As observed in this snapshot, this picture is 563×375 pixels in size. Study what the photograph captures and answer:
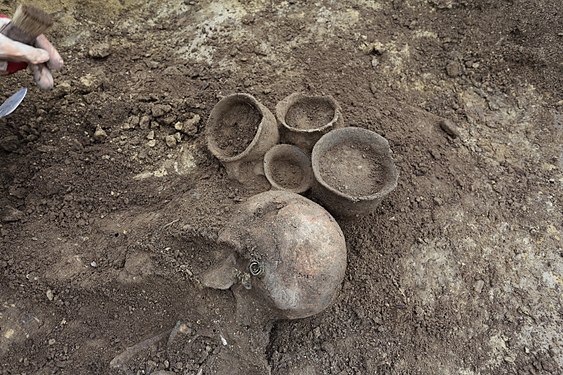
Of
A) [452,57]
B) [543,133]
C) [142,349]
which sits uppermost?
[452,57]

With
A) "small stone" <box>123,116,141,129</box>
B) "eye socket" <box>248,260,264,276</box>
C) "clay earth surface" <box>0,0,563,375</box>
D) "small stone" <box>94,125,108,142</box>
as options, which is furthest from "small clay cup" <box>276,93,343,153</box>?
"small stone" <box>94,125,108,142</box>

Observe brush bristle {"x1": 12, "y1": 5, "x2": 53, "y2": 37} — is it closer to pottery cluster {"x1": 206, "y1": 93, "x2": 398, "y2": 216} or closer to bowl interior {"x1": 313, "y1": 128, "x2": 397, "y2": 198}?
pottery cluster {"x1": 206, "y1": 93, "x2": 398, "y2": 216}

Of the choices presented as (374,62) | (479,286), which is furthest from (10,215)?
(479,286)

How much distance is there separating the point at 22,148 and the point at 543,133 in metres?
4.36

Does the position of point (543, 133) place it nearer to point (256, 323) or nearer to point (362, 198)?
point (362, 198)

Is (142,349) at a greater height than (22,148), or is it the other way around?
(22,148)

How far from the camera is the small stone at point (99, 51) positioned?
4129 millimetres

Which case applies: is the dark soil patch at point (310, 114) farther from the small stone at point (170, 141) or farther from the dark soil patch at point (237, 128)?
the small stone at point (170, 141)

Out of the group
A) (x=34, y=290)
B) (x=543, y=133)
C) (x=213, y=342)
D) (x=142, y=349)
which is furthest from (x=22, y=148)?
(x=543, y=133)

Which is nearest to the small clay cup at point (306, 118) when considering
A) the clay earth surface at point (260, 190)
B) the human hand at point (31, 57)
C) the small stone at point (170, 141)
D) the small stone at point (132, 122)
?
the clay earth surface at point (260, 190)

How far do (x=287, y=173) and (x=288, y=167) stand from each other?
0.20 ft

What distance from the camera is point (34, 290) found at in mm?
3000

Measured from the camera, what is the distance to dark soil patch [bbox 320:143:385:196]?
304 cm

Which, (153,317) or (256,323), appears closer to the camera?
(256,323)
